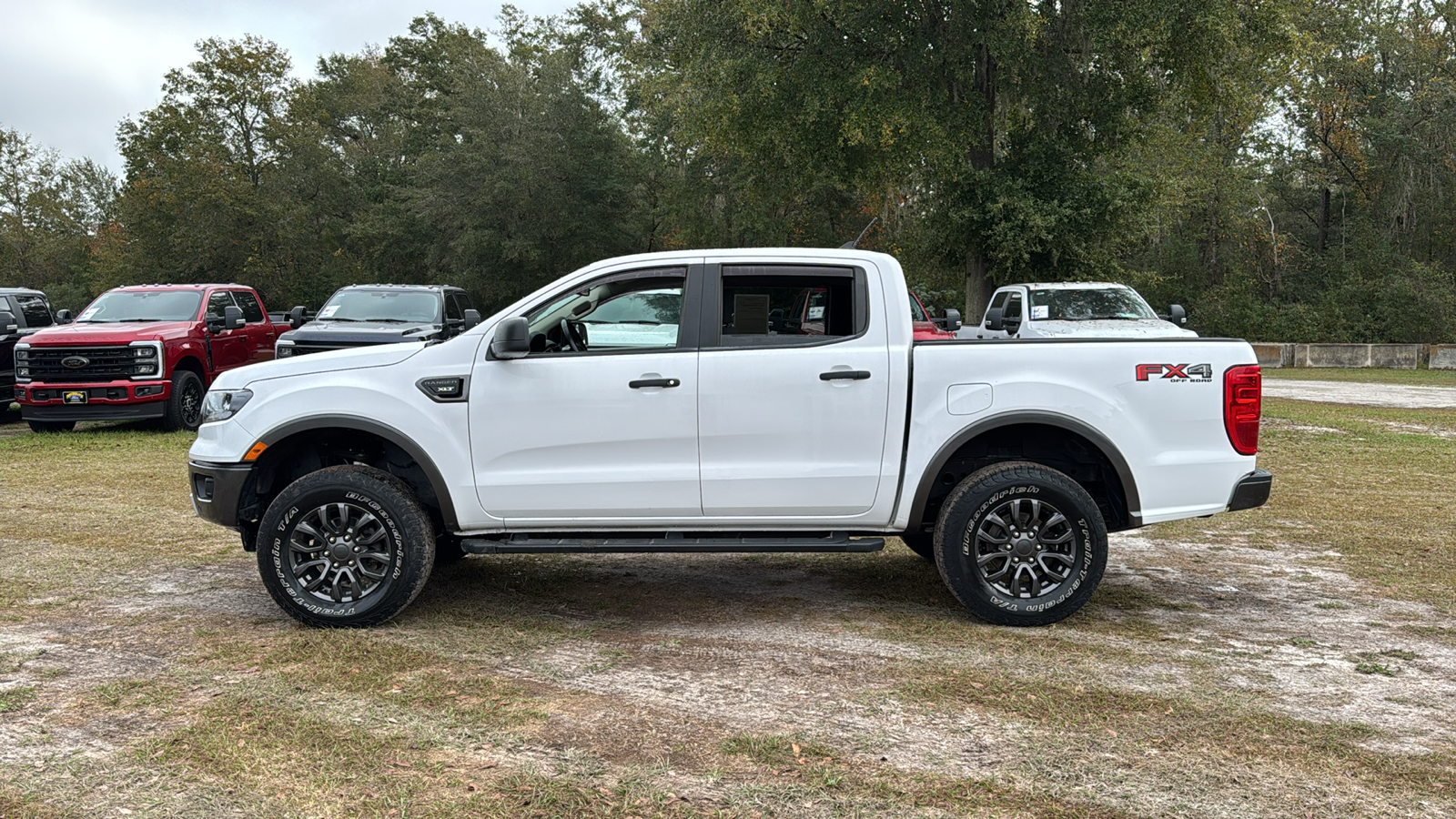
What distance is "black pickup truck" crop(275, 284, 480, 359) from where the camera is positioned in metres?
14.1

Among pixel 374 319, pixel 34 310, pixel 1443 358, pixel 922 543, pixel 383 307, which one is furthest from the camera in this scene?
pixel 1443 358

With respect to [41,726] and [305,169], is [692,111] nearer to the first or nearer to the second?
[41,726]

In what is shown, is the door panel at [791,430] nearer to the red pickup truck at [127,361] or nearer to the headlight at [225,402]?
the headlight at [225,402]

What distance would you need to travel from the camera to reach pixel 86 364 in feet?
43.8

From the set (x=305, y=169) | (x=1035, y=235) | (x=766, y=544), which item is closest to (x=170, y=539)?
(x=766, y=544)

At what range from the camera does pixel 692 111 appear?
22.1 meters

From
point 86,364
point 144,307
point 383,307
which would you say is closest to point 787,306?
point 383,307

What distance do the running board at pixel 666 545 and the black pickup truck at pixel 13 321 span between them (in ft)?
40.5

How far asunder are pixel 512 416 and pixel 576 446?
36 cm

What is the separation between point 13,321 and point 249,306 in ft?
9.89

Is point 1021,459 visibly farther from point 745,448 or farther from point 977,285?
point 977,285

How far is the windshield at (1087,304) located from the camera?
638 inches

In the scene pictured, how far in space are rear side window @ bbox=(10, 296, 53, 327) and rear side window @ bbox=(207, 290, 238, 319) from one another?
9.62 ft

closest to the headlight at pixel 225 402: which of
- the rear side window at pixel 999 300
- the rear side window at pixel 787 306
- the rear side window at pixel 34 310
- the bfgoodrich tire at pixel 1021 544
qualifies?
the rear side window at pixel 787 306
